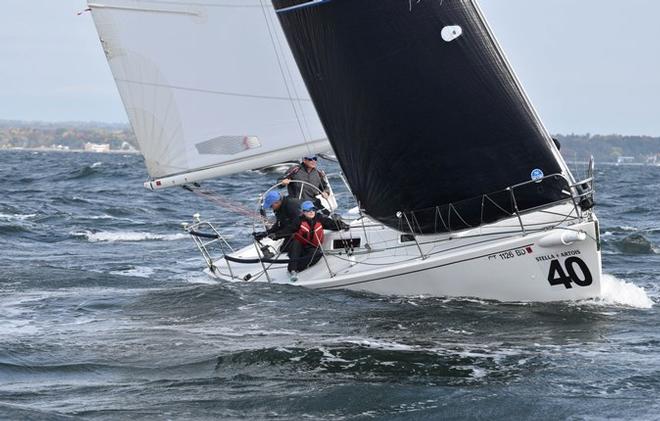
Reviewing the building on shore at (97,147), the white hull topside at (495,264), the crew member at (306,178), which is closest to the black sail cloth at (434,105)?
the white hull topside at (495,264)

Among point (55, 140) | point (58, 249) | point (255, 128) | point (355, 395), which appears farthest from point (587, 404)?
point (55, 140)

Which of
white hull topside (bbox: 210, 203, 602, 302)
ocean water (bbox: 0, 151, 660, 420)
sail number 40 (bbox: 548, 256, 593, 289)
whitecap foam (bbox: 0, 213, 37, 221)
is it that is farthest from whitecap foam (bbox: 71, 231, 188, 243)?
sail number 40 (bbox: 548, 256, 593, 289)

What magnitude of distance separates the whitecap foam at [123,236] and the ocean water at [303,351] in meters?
3.65

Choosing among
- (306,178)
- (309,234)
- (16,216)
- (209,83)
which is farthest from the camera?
(16,216)

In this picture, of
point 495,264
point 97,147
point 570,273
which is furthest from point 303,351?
point 97,147

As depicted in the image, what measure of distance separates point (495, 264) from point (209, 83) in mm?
4631

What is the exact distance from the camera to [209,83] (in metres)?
13.1

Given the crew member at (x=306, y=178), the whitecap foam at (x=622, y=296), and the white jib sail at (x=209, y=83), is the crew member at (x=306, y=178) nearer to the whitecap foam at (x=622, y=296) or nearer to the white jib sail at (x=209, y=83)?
the white jib sail at (x=209, y=83)

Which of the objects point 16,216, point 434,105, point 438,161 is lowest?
point 438,161

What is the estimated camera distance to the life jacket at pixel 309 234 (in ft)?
38.4

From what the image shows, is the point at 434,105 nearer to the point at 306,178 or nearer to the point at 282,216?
the point at 282,216

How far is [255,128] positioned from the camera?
42.6ft

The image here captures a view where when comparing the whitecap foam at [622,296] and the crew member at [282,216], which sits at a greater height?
the crew member at [282,216]

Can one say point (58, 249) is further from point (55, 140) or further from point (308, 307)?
point (55, 140)
